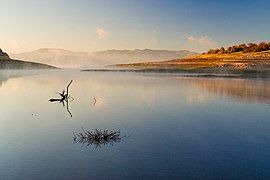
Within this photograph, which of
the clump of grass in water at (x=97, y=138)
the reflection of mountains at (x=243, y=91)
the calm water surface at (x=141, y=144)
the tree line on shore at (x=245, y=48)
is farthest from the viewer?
the tree line on shore at (x=245, y=48)

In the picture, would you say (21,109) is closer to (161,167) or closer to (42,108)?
(42,108)

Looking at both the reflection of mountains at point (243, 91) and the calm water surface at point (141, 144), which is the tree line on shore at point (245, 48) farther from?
the calm water surface at point (141, 144)

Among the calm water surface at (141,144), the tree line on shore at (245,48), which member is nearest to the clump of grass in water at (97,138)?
the calm water surface at (141,144)

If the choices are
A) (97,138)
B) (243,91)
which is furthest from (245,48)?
(97,138)

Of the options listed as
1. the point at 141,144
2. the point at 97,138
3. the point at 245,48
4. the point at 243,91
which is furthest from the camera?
the point at 245,48

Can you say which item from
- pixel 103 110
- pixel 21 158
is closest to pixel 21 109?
pixel 103 110

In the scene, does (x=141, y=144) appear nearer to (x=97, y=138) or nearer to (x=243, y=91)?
(x=97, y=138)

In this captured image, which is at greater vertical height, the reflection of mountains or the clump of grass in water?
the clump of grass in water

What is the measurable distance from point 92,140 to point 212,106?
17363 millimetres

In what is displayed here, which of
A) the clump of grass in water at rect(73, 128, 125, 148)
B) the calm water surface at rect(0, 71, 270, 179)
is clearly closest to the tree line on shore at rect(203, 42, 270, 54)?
the calm water surface at rect(0, 71, 270, 179)

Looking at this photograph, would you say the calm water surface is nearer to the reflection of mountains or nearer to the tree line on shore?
the reflection of mountains

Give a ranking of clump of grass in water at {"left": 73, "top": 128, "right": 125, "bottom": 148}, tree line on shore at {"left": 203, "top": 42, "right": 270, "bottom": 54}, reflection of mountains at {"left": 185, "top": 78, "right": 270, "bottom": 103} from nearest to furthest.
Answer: clump of grass in water at {"left": 73, "top": 128, "right": 125, "bottom": 148}
reflection of mountains at {"left": 185, "top": 78, "right": 270, "bottom": 103}
tree line on shore at {"left": 203, "top": 42, "right": 270, "bottom": 54}

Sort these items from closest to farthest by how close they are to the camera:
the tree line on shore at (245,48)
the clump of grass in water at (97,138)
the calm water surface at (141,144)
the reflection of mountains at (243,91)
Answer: the calm water surface at (141,144) < the clump of grass in water at (97,138) < the reflection of mountains at (243,91) < the tree line on shore at (245,48)

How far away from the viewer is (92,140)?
1934cm
